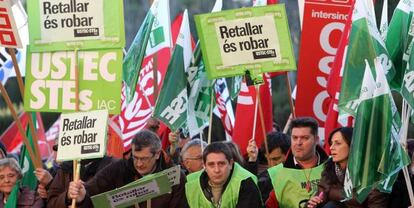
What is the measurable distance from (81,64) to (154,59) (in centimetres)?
263

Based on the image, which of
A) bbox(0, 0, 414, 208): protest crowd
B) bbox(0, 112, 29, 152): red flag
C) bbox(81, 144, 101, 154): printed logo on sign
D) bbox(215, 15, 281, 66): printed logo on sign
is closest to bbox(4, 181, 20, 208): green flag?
bbox(0, 0, 414, 208): protest crowd

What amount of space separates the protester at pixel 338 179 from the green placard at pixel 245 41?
1.93 m

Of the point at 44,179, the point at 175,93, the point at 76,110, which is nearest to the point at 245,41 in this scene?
the point at 175,93

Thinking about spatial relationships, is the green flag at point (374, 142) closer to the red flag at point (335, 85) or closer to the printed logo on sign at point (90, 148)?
the red flag at point (335, 85)

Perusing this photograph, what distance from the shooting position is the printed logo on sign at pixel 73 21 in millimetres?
13258

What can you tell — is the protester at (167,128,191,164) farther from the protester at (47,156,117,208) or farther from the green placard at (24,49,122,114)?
the green placard at (24,49,122,114)

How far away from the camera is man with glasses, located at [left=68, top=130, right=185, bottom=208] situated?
493 inches

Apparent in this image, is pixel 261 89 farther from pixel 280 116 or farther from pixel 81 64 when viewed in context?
pixel 280 116

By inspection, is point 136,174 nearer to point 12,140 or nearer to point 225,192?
point 225,192

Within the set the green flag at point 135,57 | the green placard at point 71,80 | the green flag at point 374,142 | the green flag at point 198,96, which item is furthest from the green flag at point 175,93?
the green flag at point 374,142

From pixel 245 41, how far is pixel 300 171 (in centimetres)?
174

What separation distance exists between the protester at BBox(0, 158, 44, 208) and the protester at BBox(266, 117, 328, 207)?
7.13 feet

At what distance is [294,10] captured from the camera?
24109mm

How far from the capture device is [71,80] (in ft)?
43.2
